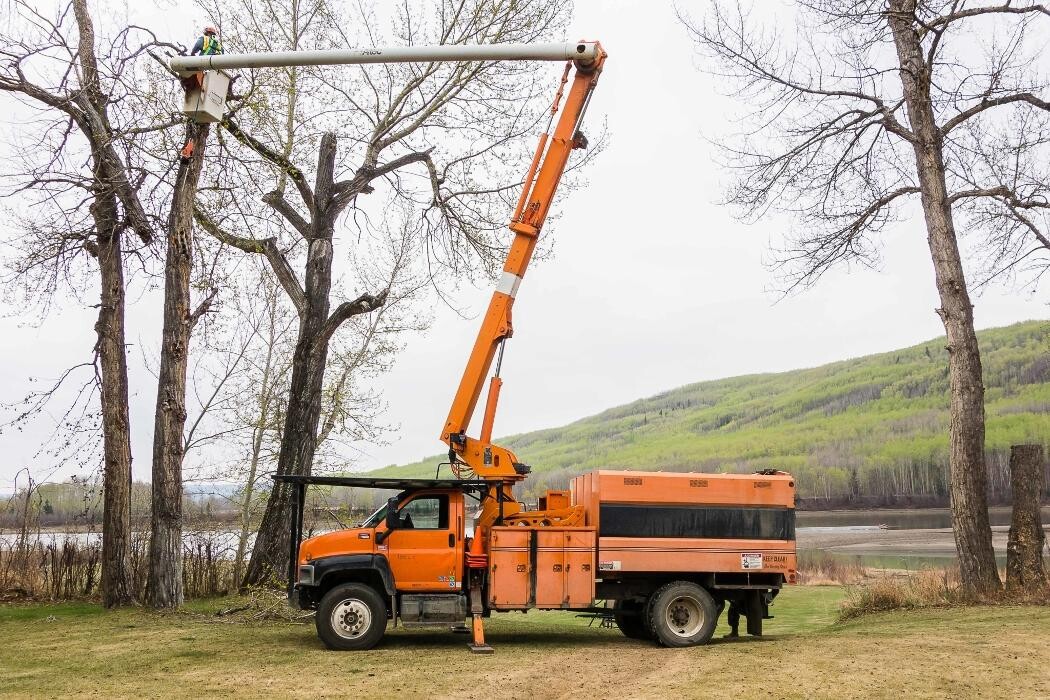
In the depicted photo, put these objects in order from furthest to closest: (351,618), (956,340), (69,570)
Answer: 1. (69,570)
2. (956,340)
3. (351,618)

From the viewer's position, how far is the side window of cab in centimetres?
1380

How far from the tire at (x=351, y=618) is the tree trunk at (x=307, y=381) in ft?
23.2

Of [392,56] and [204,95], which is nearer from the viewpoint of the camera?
[392,56]

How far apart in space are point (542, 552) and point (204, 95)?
7784 mm

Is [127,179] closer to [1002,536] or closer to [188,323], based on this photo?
[188,323]

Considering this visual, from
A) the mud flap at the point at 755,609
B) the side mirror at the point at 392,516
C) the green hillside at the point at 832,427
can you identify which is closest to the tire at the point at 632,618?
the mud flap at the point at 755,609

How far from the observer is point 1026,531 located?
16828 mm

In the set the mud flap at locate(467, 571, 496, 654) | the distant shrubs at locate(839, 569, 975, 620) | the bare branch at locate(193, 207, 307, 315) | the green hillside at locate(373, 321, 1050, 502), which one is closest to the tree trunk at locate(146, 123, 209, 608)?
the bare branch at locate(193, 207, 307, 315)

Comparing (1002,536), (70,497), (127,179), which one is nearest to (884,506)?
(1002,536)

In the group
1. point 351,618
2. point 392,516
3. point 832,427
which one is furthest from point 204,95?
point 832,427

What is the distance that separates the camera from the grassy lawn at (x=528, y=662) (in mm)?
10070

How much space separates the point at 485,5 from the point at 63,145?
894 centimetres

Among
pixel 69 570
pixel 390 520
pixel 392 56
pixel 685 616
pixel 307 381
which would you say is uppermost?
pixel 392 56

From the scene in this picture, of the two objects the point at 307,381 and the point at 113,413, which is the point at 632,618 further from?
the point at 113,413
